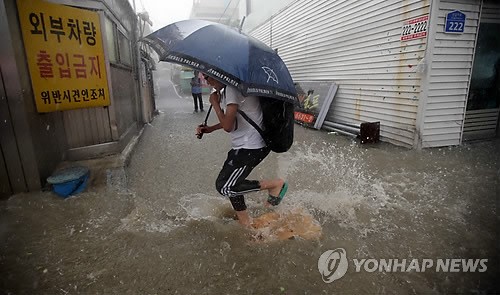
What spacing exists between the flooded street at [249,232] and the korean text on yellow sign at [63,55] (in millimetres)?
1389

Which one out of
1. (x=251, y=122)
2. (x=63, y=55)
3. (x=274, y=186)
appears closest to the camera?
(x=251, y=122)

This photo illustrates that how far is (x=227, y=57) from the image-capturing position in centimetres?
246

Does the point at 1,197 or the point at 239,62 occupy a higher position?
the point at 239,62

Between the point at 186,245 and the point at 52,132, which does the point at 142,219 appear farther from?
the point at 52,132

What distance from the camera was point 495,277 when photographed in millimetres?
2535

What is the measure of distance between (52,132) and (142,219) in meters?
2.27

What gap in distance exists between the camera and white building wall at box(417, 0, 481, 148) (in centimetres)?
579

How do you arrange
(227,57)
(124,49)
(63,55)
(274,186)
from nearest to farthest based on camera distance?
(227,57), (274,186), (63,55), (124,49)

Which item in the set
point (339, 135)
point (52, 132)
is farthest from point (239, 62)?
point (339, 135)

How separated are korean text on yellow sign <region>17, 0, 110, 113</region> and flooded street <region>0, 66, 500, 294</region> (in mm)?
1389

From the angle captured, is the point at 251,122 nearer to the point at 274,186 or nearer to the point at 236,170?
the point at 236,170

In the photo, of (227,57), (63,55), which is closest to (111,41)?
(63,55)

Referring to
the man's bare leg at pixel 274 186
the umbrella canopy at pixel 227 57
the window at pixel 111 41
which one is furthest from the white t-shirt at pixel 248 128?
the window at pixel 111 41

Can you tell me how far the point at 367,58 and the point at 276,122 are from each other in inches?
234
